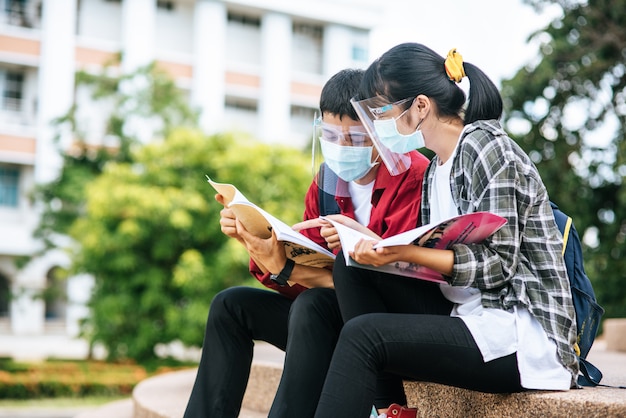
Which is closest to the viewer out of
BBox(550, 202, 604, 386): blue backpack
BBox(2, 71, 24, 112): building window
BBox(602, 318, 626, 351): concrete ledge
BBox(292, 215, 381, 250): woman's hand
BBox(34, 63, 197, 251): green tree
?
BBox(550, 202, 604, 386): blue backpack

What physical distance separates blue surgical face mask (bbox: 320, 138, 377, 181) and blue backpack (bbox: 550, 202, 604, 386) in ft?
2.02

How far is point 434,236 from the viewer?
1.87 metres

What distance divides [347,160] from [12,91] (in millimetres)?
19949

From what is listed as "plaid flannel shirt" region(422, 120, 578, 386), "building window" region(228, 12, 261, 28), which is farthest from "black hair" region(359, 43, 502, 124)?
"building window" region(228, 12, 261, 28)

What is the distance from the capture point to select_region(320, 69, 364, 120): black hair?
243cm

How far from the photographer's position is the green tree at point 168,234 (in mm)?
9766

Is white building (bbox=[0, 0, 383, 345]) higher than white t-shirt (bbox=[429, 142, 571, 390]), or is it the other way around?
white building (bbox=[0, 0, 383, 345])

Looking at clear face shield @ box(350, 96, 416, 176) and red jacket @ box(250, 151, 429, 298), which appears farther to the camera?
red jacket @ box(250, 151, 429, 298)

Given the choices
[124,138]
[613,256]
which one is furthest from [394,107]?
[124,138]

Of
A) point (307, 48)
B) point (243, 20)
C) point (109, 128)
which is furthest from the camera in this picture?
point (307, 48)

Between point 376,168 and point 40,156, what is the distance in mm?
19194

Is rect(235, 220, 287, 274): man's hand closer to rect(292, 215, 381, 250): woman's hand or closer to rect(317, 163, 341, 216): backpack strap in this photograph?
rect(292, 215, 381, 250): woman's hand

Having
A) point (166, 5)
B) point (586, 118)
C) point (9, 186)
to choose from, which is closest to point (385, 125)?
point (586, 118)

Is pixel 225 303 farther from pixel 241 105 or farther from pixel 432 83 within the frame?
pixel 241 105
